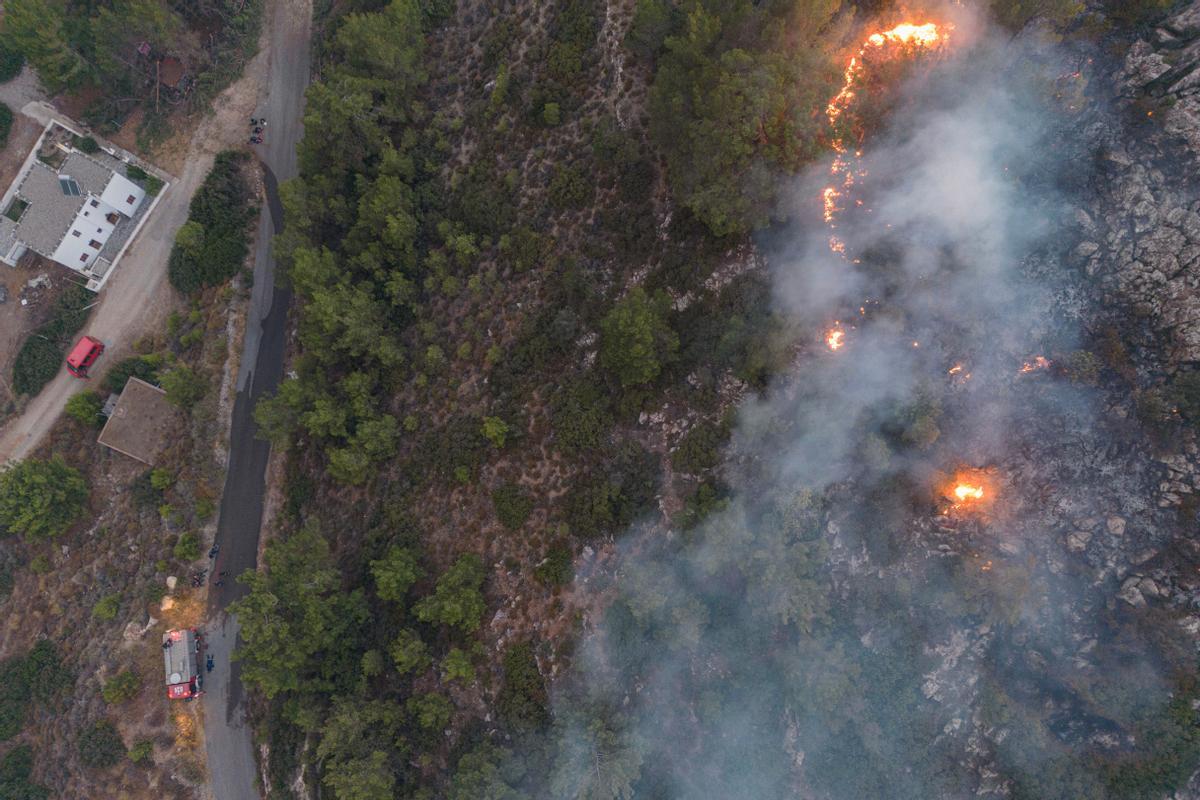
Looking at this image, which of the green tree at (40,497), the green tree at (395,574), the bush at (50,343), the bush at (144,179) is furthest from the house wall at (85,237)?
the green tree at (395,574)

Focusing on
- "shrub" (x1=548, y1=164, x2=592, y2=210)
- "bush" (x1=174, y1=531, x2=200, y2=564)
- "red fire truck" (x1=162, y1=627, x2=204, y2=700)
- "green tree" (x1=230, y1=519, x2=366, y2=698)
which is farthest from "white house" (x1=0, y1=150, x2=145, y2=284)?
"shrub" (x1=548, y1=164, x2=592, y2=210)

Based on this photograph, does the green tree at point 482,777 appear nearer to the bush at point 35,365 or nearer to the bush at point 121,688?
the bush at point 121,688

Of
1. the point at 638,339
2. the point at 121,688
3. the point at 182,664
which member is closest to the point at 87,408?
the point at 121,688

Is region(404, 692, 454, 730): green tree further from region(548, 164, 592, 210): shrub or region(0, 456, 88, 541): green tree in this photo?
region(548, 164, 592, 210): shrub

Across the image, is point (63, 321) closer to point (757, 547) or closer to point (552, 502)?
point (552, 502)

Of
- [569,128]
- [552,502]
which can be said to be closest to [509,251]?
[569,128]

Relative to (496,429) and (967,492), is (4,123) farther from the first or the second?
(967,492)
